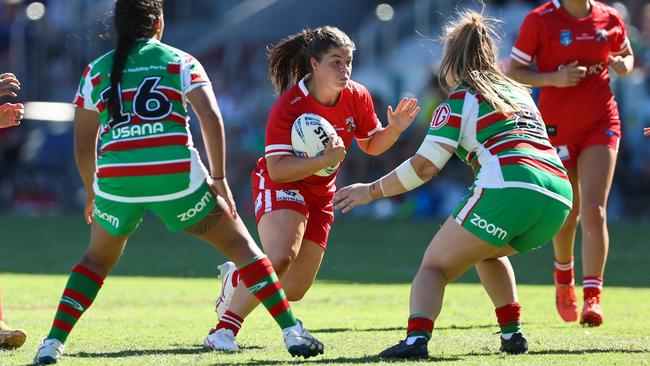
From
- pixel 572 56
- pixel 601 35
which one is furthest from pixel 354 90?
pixel 601 35

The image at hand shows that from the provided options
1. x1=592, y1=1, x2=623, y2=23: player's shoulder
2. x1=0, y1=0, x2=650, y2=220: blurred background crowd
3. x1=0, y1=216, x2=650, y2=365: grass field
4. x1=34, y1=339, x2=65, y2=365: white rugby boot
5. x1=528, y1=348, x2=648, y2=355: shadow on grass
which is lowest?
x1=0, y1=0, x2=650, y2=220: blurred background crowd

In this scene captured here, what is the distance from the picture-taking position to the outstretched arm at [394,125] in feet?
24.3

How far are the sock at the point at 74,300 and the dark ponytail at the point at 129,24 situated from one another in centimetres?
85

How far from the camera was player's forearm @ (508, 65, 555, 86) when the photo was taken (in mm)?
8609

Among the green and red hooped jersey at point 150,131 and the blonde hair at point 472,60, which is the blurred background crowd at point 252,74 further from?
the green and red hooped jersey at point 150,131

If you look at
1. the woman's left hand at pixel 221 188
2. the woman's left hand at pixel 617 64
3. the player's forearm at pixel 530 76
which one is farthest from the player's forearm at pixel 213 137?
the woman's left hand at pixel 617 64

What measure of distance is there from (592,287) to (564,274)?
14.4 inches

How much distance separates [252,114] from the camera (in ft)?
74.8

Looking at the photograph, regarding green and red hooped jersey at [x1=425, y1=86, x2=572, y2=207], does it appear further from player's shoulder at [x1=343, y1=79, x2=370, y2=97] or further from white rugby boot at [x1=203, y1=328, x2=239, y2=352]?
white rugby boot at [x1=203, y1=328, x2=239, y2=352]

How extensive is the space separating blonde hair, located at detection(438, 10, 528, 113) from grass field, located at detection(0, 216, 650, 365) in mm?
1484

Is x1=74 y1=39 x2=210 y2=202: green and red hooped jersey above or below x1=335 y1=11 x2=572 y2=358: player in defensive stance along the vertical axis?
above

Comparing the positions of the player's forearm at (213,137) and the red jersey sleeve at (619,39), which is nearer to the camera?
the player's forearm at (213,137)

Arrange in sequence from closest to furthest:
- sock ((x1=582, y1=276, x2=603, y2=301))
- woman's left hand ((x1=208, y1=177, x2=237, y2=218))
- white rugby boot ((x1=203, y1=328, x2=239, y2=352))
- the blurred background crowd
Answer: woman's left hand ((x1=208, y1=177, x2=237, y2=218)) < white rugby boot ((x1=203, y1=328, x2=239, y2=352)) < sock ((x1=582, y1=276, x2=603, y2=301)) < the blurred background crowd

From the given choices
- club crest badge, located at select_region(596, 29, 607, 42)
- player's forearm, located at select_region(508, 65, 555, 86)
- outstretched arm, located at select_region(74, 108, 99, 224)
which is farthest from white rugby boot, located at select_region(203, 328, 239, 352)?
club crest badge, located at select_region(596, 29, 607, 42)
